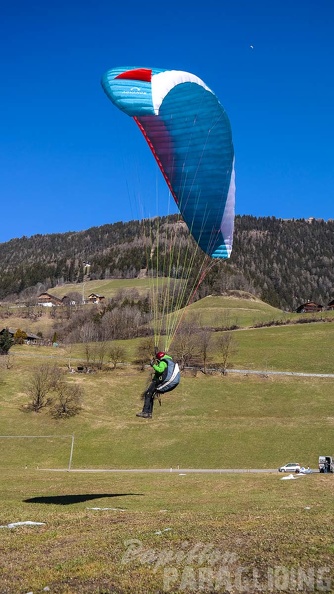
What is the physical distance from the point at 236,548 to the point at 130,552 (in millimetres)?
1731

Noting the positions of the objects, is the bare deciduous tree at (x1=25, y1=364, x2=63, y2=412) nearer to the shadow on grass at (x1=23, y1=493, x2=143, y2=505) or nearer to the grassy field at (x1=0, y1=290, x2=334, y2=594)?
the grassy field at (x1=0, y1=290, x2=334, y2=594)

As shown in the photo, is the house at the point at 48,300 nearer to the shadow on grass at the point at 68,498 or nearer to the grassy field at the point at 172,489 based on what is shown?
the grassy field at the point at 172,489

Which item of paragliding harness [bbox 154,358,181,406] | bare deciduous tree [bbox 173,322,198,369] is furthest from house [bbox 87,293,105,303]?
paragliding harness [bbox 154,358,181,406]

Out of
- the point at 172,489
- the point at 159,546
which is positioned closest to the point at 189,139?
the point at 159,546

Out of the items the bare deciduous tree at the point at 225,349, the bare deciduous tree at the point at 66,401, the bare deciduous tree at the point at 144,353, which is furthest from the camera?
the bare deciduous tree at the point at 225,349

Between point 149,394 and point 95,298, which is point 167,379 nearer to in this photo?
point 149,394

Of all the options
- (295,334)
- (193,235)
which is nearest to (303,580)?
(193,235)

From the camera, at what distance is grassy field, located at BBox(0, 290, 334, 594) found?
742 cm

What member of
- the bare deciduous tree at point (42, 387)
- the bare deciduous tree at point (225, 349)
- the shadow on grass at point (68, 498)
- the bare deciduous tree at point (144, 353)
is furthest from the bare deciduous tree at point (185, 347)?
the shadow on grass at point (68, 498)

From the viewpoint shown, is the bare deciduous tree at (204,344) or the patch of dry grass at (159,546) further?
the bare deciduous tree at (204,344)

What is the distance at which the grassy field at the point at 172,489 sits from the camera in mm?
7422

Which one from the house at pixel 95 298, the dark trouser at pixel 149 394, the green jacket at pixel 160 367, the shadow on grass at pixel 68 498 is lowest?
the shadow on grass at pixel 68 498

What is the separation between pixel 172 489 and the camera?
21.7m

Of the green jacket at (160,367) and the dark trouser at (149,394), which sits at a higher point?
the green jacket at (160,367)
